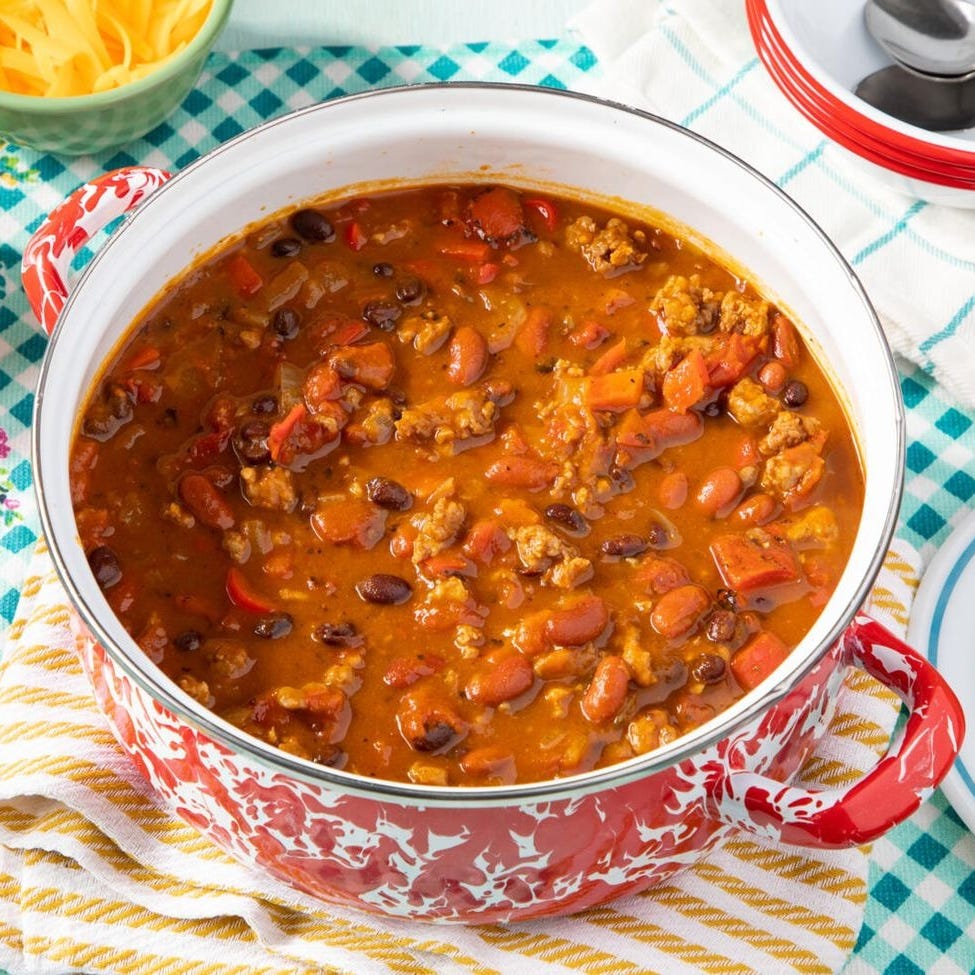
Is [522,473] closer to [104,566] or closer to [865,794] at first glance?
[104,566]

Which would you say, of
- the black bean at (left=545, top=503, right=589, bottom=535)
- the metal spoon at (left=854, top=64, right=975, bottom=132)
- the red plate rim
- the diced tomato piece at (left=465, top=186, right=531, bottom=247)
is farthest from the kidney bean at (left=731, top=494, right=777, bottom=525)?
the metal spoon at (left=854, top=64, right=975, bottom=132)

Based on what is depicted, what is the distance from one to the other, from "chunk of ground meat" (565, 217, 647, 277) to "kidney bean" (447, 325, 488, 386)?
399 mm

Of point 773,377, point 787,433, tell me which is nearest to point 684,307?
point 773,377

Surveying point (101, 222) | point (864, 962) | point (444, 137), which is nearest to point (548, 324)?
point (444, 137)

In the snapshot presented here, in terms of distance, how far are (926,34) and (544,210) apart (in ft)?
5.76

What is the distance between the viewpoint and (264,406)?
3.74 meters

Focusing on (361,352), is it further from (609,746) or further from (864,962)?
(864,962)

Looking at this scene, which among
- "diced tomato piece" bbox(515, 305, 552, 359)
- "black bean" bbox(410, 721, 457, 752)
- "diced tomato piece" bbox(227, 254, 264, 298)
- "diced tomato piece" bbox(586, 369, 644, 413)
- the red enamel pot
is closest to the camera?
the red enamel pot

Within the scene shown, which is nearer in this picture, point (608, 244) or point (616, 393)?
point (616, 393)

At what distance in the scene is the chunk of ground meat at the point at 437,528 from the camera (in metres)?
3.50

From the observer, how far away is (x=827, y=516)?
3.60 meters

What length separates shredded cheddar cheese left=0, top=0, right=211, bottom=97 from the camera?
4723 mm

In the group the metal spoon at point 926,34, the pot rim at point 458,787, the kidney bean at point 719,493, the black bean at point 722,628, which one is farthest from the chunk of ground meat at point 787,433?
the metal spoon at point 926,34

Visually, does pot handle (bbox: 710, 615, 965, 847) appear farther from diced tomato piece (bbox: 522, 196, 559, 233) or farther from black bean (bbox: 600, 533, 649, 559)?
diced tomato piece (bbox: 522, 196, 559, 233)
